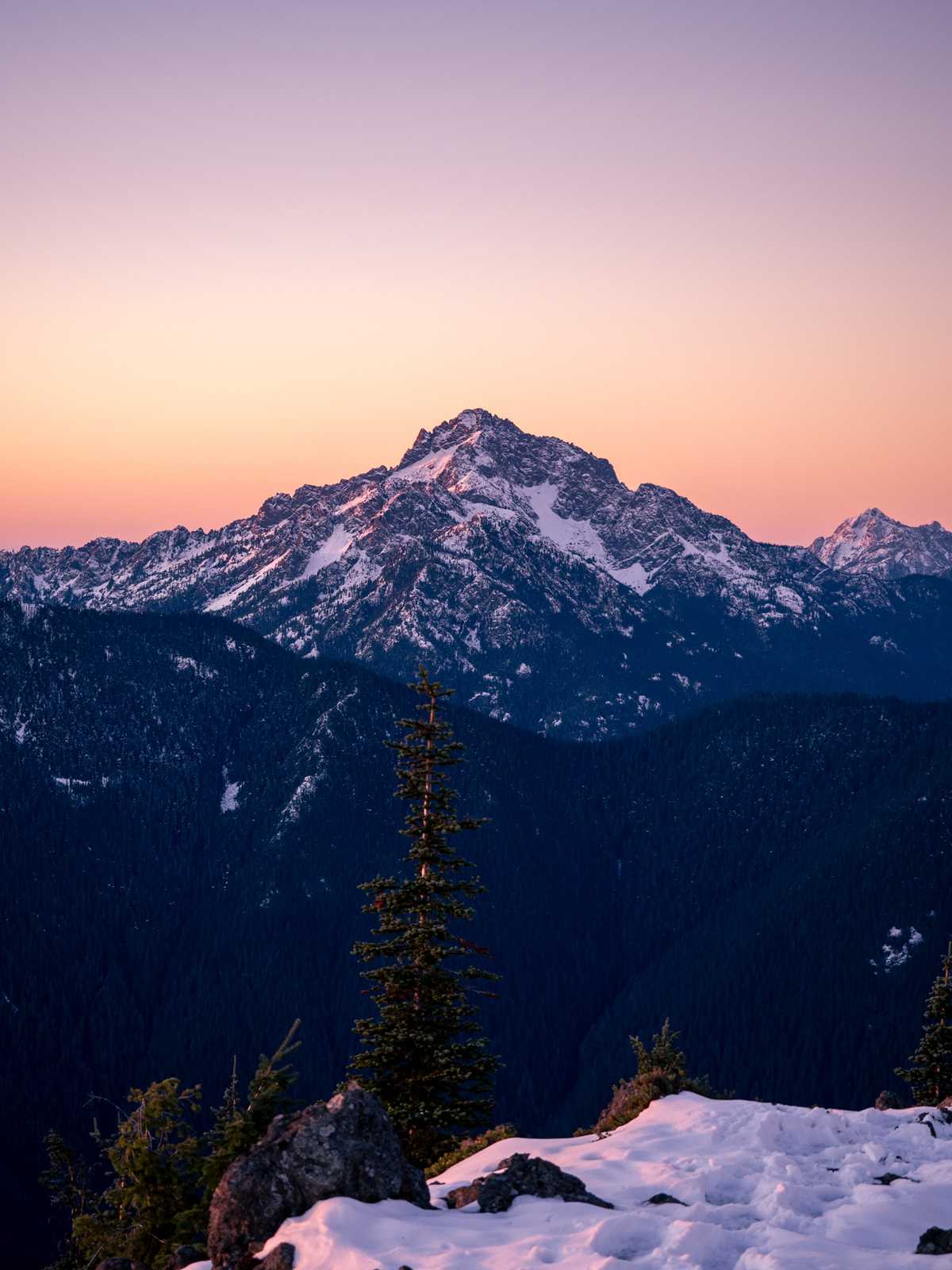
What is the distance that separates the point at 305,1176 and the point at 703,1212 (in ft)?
25.1

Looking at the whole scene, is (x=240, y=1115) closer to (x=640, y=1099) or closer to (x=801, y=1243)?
(x=640, y=1099)

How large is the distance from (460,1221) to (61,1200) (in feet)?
72.2

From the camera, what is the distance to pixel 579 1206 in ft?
65.5

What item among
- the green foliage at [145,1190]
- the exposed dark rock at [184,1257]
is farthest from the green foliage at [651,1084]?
the green foliage at [145,1190]

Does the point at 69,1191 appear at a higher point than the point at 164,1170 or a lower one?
lower

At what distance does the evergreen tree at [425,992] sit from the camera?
33656 millimetres

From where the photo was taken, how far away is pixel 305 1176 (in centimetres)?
2047

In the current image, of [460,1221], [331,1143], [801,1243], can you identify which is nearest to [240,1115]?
[331,1143]

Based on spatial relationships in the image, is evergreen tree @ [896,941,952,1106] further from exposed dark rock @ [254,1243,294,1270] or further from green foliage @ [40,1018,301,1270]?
exposed dark rock @ [254,1243,294,1270]

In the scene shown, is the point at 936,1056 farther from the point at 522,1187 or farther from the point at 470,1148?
the point at 522,1187

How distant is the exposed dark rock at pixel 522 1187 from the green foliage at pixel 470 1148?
541cm

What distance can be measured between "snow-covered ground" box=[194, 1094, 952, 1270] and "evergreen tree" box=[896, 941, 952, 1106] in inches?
595

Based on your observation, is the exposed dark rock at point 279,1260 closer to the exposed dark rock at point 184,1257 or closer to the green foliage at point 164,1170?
the exposed dark rock at point 184,1257

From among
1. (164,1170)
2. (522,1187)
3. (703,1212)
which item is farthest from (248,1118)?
(703,1212)
